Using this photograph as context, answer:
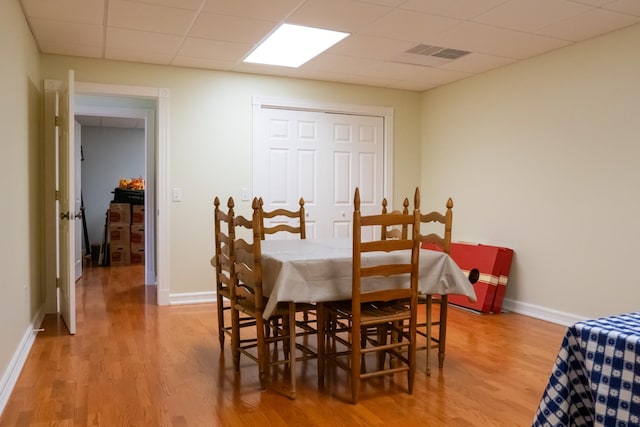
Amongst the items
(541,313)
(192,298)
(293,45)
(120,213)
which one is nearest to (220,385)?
(192,298)

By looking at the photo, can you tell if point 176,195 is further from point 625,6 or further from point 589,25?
point 625,6

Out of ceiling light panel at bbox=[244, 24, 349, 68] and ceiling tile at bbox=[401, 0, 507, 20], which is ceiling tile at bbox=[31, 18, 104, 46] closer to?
ceiling light panel at bbox=[244, 24, 349, 68]

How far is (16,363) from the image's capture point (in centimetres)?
321

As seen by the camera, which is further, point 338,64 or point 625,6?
point 338,64

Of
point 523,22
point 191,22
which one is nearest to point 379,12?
point 523,22

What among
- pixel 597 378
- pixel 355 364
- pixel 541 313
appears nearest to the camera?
pixel 597 378

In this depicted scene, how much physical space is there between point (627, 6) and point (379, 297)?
2.60m

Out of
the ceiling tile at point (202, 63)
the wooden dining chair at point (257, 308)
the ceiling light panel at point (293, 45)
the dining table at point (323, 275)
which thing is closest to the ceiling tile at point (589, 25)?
the ceiling light panel at point (293, 45)

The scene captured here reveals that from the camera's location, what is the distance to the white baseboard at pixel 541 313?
445 centimetres

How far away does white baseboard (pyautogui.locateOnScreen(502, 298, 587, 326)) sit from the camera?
14.6 ft

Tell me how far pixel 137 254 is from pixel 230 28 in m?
5.51

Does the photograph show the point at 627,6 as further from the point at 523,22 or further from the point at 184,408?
the point at 184,408

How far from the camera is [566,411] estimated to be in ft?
4.96

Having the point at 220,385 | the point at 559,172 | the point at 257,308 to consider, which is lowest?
the point at 220,385
